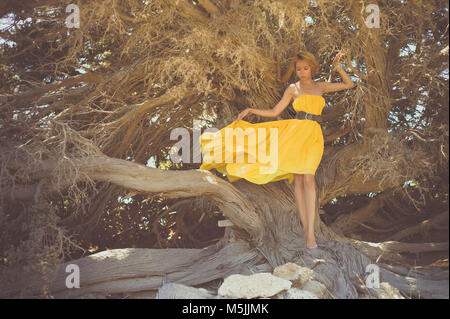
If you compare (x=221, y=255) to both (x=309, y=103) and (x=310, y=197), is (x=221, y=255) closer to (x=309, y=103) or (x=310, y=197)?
(x=310, y=197)

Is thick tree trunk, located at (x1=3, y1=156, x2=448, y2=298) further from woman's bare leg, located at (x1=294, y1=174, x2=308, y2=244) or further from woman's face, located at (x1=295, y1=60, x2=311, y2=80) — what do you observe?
woman's face, located at (x1=295, y1=60, x2=311, y2=80)

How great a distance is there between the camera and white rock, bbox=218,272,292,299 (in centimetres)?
406

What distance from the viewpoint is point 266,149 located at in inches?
205

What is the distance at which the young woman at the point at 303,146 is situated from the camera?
497cm

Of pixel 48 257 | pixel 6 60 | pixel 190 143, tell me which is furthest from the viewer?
pixel 190 143

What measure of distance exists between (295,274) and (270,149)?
144 centimetres

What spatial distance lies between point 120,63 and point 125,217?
Answer: 95.5 inches

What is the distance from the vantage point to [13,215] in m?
5.66

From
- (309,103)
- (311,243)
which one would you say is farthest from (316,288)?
(309,103)

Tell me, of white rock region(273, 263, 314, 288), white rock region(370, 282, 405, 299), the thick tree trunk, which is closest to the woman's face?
the thick tree trunk

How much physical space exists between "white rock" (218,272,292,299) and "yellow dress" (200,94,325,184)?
117 centimetres

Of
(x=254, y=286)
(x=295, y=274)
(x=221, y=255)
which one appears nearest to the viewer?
(x=254, y=286)
